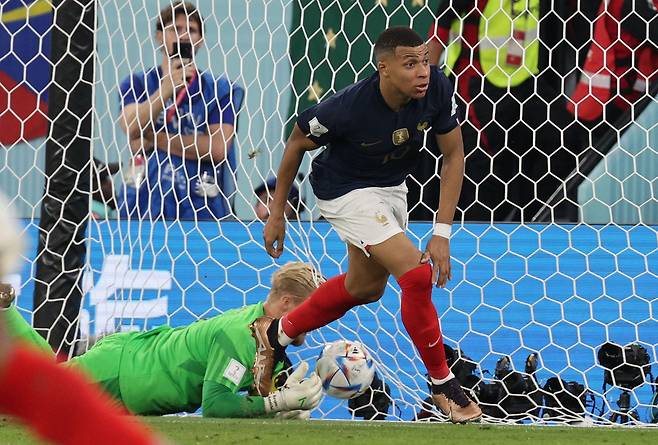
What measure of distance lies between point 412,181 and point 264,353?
1.61m

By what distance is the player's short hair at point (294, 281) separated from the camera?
185 inches

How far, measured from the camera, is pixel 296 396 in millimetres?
4305

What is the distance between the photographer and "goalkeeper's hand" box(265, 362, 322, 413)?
4.30 m

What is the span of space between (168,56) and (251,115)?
0.49m

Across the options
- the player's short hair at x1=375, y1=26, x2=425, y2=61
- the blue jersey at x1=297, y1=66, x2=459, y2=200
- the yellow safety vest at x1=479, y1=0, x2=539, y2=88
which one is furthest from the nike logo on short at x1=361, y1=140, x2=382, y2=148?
the yellow safety vest at x1=479, y1=0, x2=539, y2=88

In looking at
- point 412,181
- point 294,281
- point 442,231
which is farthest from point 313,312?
point 412,181

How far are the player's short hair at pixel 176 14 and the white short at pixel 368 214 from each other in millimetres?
1637

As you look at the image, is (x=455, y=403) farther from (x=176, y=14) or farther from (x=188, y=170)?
(x=176, y=14)

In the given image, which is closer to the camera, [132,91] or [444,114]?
[444,114]

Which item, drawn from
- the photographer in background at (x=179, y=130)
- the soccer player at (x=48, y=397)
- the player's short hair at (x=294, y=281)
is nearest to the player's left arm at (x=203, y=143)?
the photographer in background at (x=179, y=130)

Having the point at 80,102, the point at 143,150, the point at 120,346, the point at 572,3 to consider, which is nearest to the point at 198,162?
the point at 143,150

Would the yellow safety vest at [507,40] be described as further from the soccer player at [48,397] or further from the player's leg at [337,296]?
the soccer player at [48,397]

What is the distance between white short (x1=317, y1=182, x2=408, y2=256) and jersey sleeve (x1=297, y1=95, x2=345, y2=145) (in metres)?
0.24

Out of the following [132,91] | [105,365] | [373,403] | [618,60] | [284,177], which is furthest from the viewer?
[132,91]
